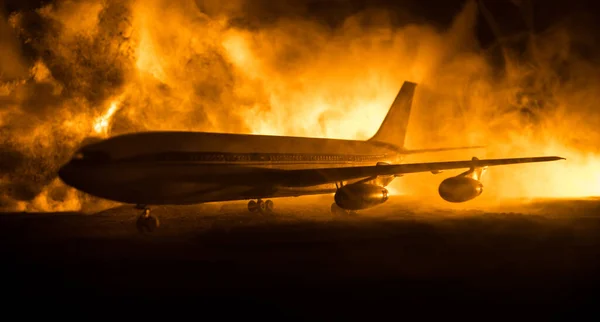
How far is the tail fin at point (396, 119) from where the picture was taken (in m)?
25.7

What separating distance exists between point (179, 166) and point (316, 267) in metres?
7.02

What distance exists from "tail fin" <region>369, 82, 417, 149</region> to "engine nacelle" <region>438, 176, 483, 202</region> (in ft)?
22.9

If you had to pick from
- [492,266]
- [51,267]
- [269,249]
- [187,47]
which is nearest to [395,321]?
[492,266]

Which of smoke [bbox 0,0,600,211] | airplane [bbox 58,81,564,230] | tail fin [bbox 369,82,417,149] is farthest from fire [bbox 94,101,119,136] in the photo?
tail fin [bbox 369,82,417,149]

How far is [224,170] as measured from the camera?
52.5 ft

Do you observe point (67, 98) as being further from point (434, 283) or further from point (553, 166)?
point (553, 166)

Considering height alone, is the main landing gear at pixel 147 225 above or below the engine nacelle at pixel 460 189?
below

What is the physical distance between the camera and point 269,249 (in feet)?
39.2

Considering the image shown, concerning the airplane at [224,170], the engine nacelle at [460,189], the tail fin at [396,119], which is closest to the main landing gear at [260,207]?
the airplane at [224,170]

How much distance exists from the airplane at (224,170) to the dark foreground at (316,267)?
50.5 inches

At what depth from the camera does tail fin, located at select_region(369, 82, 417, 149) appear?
25.7 metres

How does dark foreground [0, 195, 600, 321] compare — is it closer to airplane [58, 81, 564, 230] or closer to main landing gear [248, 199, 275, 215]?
airplane [58, 81, 564, 230]

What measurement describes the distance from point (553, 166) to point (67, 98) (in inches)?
1192

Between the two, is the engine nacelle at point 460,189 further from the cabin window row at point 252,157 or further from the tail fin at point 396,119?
the tail fin at point 396,119
